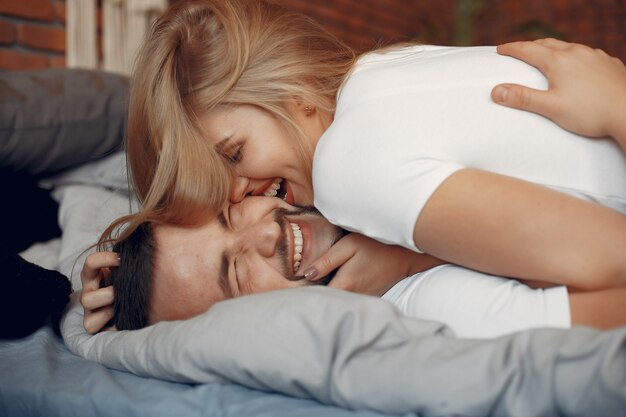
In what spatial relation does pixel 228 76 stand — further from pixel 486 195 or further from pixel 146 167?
pixel 486 195

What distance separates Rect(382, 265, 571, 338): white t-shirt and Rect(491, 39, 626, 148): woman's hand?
250 mm

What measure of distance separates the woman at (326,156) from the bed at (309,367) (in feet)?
0.49

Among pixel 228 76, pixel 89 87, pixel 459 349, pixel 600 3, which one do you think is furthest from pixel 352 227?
pixel 600 3

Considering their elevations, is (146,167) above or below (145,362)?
above

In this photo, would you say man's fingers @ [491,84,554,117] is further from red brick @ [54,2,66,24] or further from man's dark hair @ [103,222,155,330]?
red brick @ [54,2,66,24]

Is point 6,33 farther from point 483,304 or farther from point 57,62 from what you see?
point 483,304

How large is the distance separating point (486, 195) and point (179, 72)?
0.68 m

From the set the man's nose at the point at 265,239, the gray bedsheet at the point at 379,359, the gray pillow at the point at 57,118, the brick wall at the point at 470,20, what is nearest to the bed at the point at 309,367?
the gray bedsheet at the point at 379,359

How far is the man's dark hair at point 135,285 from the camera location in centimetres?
113

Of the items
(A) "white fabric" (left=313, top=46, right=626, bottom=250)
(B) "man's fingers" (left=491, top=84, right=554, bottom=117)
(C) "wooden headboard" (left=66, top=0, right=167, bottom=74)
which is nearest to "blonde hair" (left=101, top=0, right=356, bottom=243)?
(A) "white fabric" (left=313, top=46, right=626, bottom=250)

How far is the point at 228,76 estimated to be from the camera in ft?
4.09

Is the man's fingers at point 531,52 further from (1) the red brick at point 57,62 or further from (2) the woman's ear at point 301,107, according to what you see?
(1) the red brick at point 57,62

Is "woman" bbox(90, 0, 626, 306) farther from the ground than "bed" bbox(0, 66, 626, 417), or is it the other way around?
"woman" bbox(90, 0, 626, 306)

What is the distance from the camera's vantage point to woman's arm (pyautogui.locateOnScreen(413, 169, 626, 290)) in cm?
87
